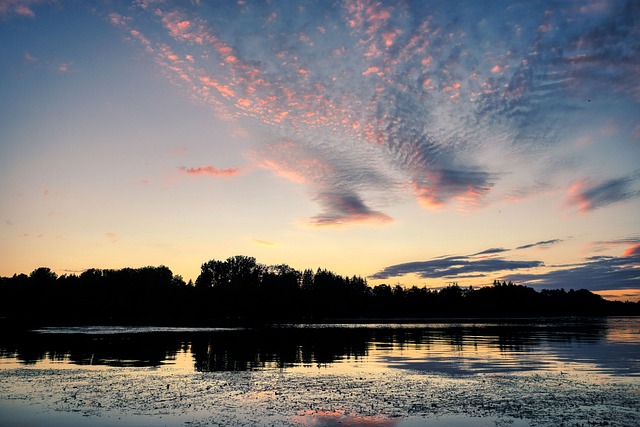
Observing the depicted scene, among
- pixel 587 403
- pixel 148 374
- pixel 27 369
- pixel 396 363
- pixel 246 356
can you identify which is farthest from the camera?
pixel 246 356

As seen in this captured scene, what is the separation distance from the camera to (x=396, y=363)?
4131 centimetres

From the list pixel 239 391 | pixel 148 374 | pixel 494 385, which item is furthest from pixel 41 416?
pixel 494 385

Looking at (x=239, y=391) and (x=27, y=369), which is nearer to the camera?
(x=239, y=391)

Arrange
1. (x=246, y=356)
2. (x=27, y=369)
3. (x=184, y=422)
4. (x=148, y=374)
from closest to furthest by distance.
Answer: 1. (x=184, y=422)
2. (x=148, y=374)
3. (x=27, y=369)
4. (x=246, y=356)

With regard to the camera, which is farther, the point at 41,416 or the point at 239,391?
the point at 239,391

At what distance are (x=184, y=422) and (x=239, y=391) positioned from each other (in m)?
7.61

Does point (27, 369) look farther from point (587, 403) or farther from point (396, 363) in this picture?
point (587, 403)

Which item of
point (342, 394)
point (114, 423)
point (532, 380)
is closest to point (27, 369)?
point (114, 423)

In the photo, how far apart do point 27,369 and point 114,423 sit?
21.4 m

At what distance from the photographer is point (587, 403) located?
23.0m

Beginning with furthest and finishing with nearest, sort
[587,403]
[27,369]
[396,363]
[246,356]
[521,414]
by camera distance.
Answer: [246,356]
[396,363]
[27,369]
[587,403]
[521,414]

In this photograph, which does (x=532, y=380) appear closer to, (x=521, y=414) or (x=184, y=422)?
(x=521, y=414)

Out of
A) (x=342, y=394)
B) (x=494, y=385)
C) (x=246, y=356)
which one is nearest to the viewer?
(x=342, y=394)

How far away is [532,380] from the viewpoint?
3062 centimetres
